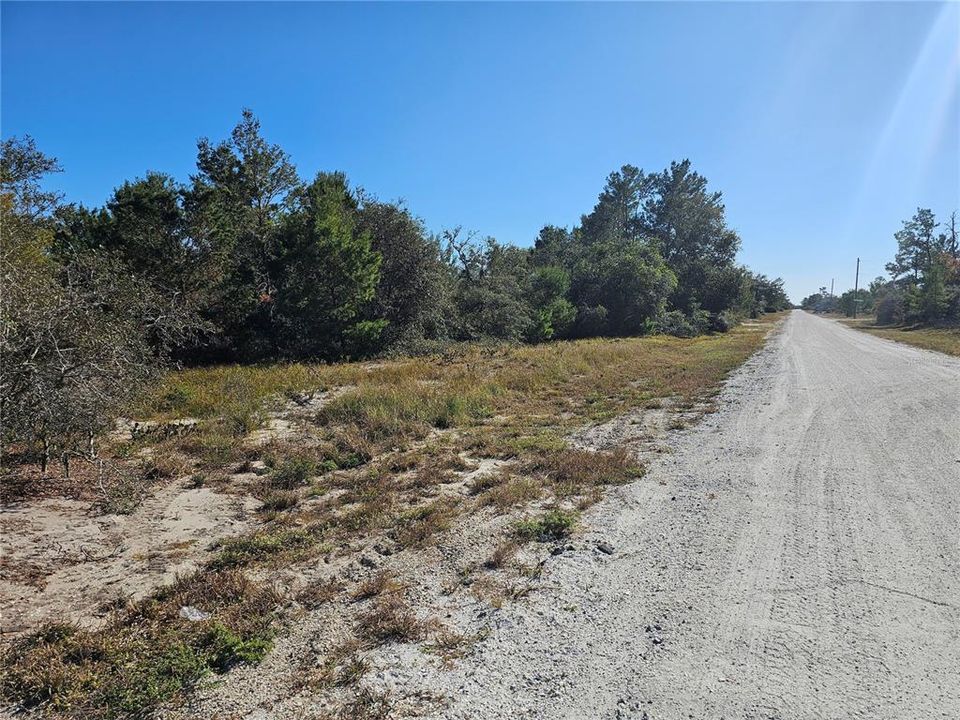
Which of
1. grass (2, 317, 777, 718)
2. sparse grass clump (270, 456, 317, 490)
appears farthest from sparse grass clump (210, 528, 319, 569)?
sparse grass clump (270, 456, 317, 490)

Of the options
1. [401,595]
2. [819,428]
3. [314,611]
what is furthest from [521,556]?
[819,428]

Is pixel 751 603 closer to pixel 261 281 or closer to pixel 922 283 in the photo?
pixel 261 281

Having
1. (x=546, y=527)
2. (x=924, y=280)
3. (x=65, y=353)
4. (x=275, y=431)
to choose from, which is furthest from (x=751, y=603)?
(x=924, y=280)

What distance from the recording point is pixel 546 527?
4.70 m

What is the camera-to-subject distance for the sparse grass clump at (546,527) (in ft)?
14.9

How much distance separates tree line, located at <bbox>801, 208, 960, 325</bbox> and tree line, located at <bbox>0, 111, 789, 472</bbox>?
45.5ft

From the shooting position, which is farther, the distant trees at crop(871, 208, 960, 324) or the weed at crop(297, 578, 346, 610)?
the distant trees at crop(871, 208, 960, 324)

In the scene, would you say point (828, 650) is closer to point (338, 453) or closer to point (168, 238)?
point (338, 453)

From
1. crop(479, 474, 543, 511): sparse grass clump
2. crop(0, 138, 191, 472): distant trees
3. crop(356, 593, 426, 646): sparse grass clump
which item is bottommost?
crop(356, 593, 426, 646): sparse grass clump

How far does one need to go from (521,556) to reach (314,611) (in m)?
1.67

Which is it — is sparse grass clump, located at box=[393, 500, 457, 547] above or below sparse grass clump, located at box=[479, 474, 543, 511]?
below

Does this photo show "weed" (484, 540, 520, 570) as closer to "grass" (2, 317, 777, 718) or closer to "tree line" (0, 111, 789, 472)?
"grass" (2, 317, 777, 718)

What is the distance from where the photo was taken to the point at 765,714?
246 cm

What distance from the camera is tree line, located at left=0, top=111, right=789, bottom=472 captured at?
5090mm
